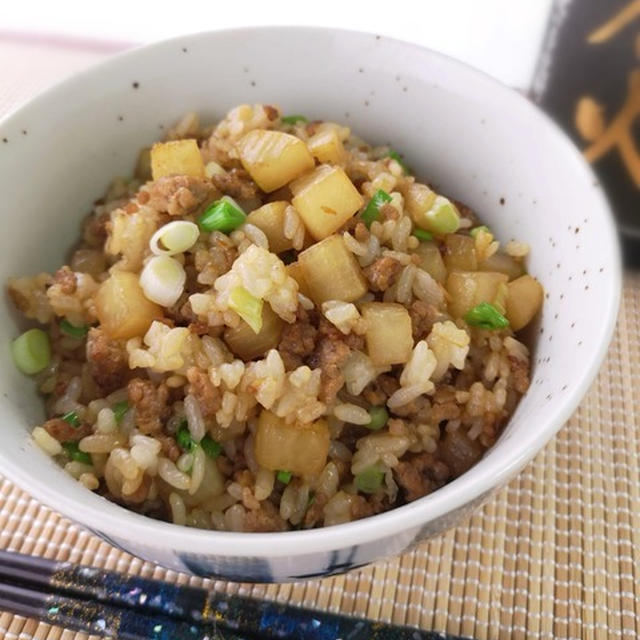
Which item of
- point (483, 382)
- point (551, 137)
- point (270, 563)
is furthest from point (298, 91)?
point (270, 563)

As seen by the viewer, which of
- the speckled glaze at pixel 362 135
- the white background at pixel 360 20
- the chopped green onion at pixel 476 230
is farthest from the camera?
the white background at pixel 360 20

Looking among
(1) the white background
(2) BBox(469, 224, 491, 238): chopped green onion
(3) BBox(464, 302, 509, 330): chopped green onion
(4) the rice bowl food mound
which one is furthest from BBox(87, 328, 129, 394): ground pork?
(1) the white background

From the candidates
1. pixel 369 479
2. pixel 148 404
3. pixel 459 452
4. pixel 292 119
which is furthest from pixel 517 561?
pixel 292 119

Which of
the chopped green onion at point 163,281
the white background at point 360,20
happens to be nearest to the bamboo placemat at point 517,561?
the chopped green onion at point 163,281

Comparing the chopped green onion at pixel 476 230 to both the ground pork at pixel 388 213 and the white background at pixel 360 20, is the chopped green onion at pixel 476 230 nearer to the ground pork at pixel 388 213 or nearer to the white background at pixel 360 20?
the ground pork at pixel 388 213

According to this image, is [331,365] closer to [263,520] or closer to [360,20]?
[263,520]

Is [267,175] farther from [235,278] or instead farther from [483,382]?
[483,382]
